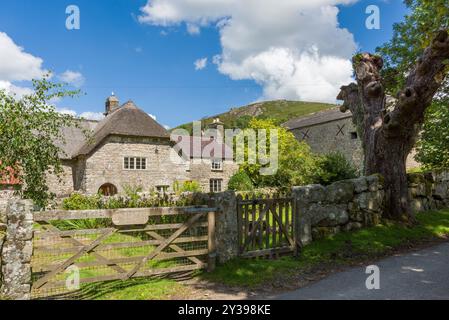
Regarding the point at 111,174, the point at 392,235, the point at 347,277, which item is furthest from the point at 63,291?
the point at 111,174

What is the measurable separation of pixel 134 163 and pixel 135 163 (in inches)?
3.4

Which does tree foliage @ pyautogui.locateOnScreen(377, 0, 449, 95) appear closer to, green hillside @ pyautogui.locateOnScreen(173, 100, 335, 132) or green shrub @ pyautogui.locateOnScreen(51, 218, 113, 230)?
green shrub @ pyautogui.locateOnScreen(51, 218, 113, 230)

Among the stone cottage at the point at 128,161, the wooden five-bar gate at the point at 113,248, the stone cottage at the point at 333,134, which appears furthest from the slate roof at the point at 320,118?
the wooden five-bar gate at the point at 113,248

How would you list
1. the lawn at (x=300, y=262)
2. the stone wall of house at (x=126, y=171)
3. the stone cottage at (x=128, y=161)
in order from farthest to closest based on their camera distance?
the stone cottage at (x=128, y=161), the stone wall of house at (x=126, y=171), the lawn at (x=300, y=262)

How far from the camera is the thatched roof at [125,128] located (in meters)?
28.3

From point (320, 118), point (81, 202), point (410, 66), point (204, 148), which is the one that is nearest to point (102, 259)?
point (81, 202)

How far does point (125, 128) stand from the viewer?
2894cm

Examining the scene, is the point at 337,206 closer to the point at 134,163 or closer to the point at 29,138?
the point at 29,138

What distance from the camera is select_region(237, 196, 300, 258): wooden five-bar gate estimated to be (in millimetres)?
7875

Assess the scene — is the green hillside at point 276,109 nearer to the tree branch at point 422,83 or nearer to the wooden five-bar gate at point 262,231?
the tree branch at point 422,83

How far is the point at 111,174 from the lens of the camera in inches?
1106

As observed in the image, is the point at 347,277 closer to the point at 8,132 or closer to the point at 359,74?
the point at 359,74

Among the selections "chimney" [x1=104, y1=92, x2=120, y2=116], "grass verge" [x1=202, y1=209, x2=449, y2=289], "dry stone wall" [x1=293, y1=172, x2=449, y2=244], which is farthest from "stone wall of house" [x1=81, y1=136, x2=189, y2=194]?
"grass verge" [x1=202, y1=209, x2=449, y2=289]

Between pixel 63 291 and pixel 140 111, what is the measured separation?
85.2 feet
